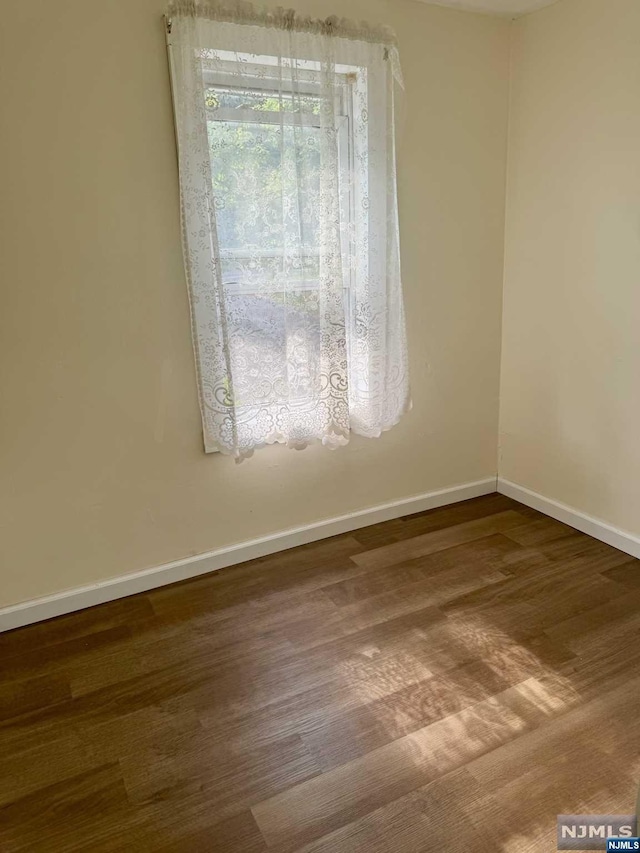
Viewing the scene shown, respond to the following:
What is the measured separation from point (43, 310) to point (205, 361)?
0.60m

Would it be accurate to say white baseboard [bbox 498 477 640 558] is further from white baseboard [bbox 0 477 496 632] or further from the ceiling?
the ceiling

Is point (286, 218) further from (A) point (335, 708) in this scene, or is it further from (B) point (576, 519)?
(B) point (576, 519)

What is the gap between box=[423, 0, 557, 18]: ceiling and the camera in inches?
97.2

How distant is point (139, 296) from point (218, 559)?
118cm

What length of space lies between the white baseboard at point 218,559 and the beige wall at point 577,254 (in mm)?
501

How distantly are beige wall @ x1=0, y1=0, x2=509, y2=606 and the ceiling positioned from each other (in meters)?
0.05

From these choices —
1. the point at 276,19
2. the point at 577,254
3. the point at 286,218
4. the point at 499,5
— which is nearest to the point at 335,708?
the point at 286,218

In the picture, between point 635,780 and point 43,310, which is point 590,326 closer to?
point 635,780

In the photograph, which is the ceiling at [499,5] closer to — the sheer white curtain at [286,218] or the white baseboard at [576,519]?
the sheer white curtain at [286,218]

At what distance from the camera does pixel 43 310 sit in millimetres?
2066

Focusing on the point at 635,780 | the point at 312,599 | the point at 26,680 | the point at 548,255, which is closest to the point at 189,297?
the point at 312,599

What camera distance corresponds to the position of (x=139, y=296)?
7.24 feet

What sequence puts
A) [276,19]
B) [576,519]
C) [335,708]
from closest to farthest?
1. [335,708]
2. [276,19]
3. [576,519]

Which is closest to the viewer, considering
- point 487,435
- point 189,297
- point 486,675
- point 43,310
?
point 486,675
